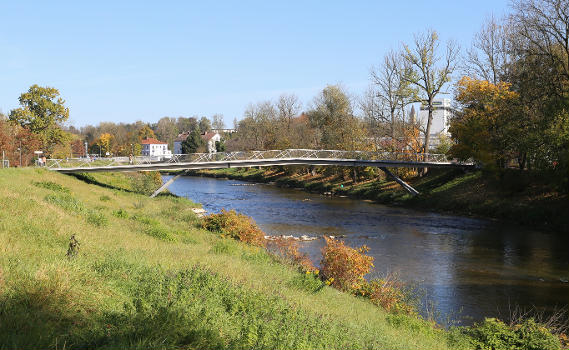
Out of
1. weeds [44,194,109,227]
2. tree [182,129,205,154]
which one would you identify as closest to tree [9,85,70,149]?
weeds [44,194,109,227]

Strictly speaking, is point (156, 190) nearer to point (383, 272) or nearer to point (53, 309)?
point (383, 272)

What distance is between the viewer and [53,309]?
23.7ft

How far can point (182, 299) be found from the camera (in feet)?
27.7

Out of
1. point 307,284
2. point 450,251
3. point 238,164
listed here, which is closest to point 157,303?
point 307,284

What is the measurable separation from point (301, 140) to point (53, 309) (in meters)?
67.9

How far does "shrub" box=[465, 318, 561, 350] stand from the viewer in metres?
11.1

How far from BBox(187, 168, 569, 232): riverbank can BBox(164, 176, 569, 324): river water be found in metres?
2.01

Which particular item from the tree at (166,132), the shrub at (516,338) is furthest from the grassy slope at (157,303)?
the tree at (166,132)

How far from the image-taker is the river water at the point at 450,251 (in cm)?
1716

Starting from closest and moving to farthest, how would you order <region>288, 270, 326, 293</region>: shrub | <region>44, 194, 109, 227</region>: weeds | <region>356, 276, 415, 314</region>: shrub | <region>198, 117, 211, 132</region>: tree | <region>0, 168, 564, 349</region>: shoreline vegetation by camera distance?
<region>0, 168, 564, 349</region>: shoreline vegetation
<region>288, 270, 326, 293</region>: shrub
<region>356, 276, 415, 314</region>: shrub
<region>44, 194, 109, 227</region>: weeds
<region>198, 117, 211, 132</region>: tree

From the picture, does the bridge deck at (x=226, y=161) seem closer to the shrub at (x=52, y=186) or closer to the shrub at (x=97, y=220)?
the shrub at (x=52, y=186)

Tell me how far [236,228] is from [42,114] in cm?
4820

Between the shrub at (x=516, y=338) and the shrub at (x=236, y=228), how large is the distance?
1147 centimetres

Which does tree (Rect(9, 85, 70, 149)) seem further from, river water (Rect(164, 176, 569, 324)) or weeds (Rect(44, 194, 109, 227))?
weeds (Rect(44, 194, 109, 227))
